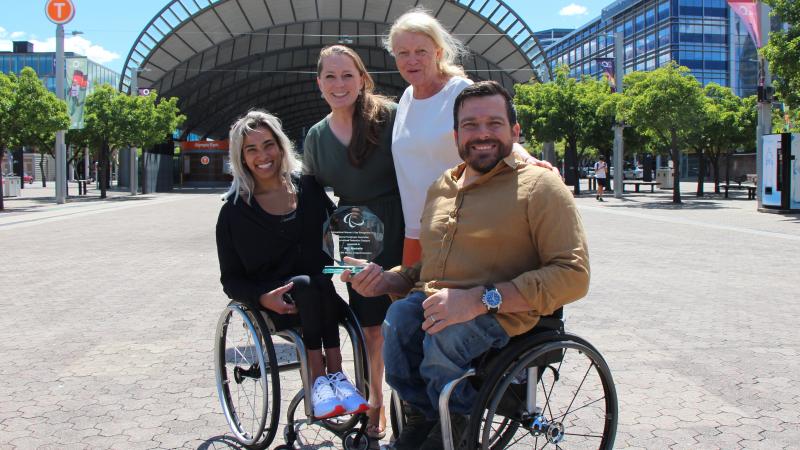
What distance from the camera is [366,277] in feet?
9.32

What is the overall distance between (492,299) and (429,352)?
309 mm

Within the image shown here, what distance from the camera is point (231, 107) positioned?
5859 cm

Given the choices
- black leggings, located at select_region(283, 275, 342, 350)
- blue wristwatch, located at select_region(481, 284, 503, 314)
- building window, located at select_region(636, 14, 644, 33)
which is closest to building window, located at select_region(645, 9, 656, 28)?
building window, located at select_region(636, 14, 644, 33)

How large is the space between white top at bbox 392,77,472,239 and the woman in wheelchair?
0.45 metres

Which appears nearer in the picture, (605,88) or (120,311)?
(120,311)

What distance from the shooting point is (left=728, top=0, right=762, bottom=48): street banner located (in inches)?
764

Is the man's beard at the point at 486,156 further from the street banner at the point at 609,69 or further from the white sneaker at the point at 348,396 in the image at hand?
the street banner at the point at 609,69

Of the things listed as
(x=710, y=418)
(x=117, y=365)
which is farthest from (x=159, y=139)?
(x=710, y=418)

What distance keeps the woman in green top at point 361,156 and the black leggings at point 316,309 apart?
340 millimetres

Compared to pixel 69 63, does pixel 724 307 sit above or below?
below

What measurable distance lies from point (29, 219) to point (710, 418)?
1913cm

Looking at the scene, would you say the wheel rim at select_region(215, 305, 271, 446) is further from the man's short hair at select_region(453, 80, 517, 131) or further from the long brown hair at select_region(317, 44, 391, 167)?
the man's short hair at select_region(453, 80, 517, 131)

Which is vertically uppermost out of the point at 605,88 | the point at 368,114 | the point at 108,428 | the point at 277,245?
the point at 605,88

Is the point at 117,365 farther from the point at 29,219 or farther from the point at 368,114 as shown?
the point at 29,219
